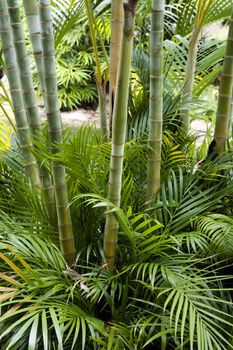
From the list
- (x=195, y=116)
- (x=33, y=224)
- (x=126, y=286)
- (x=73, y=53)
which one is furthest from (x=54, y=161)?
(x=73, y=53)

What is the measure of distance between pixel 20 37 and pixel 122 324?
0.65 metres

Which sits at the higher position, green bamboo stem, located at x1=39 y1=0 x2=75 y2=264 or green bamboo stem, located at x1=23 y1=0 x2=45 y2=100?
green bamboo stem, located at x1=23 y1=0 x2=45 y2=100

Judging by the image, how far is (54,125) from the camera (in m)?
0.86

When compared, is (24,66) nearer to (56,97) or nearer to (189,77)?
(56,97)

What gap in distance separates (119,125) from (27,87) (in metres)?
0.28

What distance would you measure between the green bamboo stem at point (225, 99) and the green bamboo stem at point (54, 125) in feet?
1.46

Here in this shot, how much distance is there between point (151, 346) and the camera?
86 cm

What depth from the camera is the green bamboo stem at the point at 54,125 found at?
2.55 feet

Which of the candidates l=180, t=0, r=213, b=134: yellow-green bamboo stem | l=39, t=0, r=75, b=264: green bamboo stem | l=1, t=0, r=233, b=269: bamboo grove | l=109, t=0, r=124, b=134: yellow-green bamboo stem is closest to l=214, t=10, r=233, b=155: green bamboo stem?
l=1, t=0, r=233, b=269: bamboo grove

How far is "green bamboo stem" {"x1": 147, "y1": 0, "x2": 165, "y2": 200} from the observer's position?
88 centimetres

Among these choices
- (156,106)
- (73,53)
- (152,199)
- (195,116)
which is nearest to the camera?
(156,106)

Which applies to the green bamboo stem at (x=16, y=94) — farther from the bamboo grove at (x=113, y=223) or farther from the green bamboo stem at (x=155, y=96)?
the green bamboo stem at (x=155, y=96)

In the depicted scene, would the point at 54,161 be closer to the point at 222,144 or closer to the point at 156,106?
the point at 156,106

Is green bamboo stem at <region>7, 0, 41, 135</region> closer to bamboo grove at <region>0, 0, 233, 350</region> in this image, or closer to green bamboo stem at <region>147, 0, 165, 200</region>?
bamboo grove at <region>0, 0, 233, 350</region>
